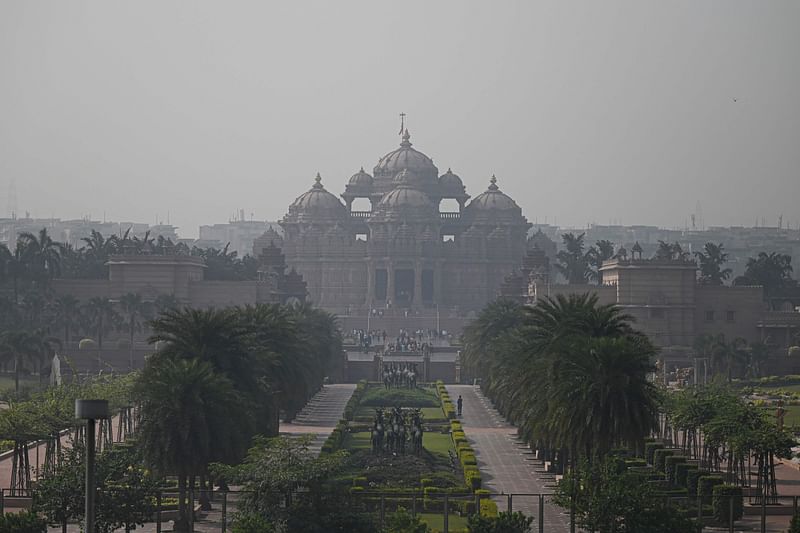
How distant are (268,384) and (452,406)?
77.8ft

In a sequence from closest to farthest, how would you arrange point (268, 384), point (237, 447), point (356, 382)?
point (237, 447), point (268, 384), point (356, 382)

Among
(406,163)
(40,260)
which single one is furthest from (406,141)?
(40,260)

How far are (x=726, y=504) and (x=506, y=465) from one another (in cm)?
1320

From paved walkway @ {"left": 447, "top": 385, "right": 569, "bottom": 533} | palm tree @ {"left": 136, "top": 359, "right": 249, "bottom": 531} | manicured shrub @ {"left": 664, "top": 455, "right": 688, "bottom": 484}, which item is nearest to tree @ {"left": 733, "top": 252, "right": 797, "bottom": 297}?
paved walkway @ {"left": 447, "top": 385, "right": 569, "bottom": 533}

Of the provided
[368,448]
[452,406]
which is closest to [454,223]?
[452,406]

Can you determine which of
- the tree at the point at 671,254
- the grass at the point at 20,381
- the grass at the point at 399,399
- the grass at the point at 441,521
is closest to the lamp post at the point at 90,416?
the grass at the point at 441,521

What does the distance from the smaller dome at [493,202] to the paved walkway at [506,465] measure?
271 feet

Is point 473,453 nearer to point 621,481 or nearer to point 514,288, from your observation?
point 621,481

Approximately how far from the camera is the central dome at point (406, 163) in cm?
16338

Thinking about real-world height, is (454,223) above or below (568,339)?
above

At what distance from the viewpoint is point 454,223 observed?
15938 cm

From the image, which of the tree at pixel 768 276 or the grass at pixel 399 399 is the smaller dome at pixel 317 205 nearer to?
the tree at pixel 768 276

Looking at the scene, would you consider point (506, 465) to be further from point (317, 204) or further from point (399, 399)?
point (317, 204)

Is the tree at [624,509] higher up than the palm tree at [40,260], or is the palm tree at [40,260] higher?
the palm tree at [40,260]
